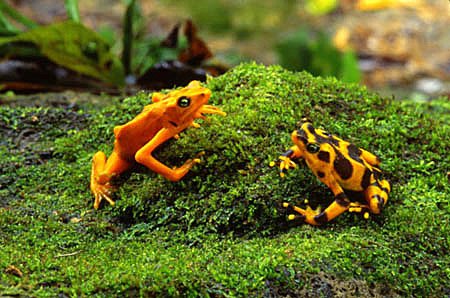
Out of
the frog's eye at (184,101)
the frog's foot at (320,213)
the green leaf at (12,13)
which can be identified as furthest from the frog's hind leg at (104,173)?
the green leaf at (12,13)

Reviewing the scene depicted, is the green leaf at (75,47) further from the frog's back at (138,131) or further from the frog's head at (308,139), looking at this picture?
the frog's head at (308,139)

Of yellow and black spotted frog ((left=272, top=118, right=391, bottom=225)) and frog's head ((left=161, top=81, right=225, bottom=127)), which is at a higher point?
frog's head ((left=161, top=81, right=225, bottom=127))

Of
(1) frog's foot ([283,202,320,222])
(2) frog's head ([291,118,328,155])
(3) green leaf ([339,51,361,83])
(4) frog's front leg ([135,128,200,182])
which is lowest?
(3) green leaf ([339,51,361,83])

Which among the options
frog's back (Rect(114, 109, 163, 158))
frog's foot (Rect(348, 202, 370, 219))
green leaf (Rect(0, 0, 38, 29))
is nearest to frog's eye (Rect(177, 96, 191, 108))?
frog's back (Rect(114, 109, 163, 158))

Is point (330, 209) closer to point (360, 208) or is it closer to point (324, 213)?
point (324, 213)

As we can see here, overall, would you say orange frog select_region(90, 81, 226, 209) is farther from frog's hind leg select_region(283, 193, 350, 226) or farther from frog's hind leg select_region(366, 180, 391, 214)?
frog's hind leg select_region(366, 180, 391, 214)

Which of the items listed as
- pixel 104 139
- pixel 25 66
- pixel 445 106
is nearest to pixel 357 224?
pixel 104 139

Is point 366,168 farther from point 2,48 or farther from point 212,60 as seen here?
point 2,48
